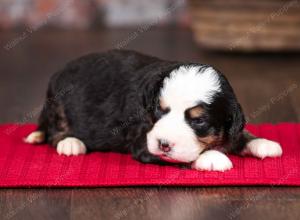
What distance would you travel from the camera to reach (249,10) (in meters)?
6.71

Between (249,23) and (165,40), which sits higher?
(249,23)

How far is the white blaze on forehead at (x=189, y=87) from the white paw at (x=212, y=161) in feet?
0.90

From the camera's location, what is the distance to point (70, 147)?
4199 mm

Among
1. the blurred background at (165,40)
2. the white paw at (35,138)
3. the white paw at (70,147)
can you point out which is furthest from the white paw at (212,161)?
the blurred background at (165,40)

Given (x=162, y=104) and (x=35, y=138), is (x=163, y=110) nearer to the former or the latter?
(x=162, y=104)

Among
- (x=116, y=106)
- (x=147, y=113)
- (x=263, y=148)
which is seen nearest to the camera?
(x=147, y=113)

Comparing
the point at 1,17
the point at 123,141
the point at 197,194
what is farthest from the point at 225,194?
the point at 1,17

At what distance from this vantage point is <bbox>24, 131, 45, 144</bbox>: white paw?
14.6 feet

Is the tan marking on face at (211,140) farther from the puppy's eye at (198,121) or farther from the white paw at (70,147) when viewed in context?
the white paw at (70,147)

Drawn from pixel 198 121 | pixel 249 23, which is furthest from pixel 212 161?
pixel 249 23

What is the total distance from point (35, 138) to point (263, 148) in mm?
1315

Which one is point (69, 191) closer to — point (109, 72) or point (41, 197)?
point (41, 197)

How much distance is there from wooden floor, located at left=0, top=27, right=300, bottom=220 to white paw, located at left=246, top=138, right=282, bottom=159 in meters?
0.33

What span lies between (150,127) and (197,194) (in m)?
0.43
